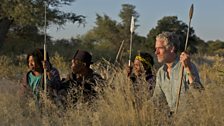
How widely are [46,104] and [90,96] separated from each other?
54 centimetres

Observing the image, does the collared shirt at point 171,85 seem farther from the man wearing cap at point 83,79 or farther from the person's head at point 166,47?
the man wearing cap at point 83,79

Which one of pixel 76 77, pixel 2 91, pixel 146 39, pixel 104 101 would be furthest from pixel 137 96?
pixel 146 39

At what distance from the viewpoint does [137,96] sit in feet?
17.6

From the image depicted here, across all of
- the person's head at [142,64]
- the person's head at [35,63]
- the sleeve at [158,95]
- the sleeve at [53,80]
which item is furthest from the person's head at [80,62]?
the sleeve at [158,95]

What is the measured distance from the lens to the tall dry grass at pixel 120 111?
4.82 m

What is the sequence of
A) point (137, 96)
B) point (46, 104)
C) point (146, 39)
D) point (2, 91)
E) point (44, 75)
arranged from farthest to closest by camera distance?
point (146, 39), point (2, 91), point (44, 75), point (46, 104), point (137, 96)

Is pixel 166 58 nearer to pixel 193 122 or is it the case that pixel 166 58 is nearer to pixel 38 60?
pixel 193 122

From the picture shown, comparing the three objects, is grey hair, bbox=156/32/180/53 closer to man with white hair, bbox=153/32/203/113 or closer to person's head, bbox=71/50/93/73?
man with white hair, bbox=153/32/203/113

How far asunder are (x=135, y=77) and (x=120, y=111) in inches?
48.4

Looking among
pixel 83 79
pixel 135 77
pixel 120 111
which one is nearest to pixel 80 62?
pixel 83 79

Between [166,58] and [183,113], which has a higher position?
[166,58]

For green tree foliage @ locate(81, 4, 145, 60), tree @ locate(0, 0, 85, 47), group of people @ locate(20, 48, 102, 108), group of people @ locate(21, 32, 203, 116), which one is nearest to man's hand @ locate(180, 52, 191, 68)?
group of people @ locate(21, 32, 203, 116)

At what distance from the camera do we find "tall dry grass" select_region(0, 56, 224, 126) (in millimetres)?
4820

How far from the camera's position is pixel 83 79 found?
6559 millimetres
